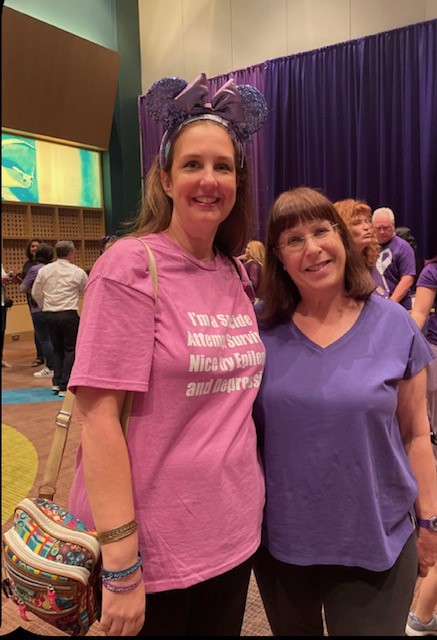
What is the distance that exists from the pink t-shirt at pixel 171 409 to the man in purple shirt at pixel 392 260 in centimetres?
293

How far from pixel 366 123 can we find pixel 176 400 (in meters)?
6.60

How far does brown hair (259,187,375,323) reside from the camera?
1.24 metres

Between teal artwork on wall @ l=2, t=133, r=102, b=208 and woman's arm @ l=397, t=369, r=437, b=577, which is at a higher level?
teal artwork on wall @ l=2, t=133, r=102, b=208

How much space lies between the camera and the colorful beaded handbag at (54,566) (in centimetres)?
86

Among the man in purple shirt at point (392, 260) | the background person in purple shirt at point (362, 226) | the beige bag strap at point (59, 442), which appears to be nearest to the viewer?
the beige bag strap at point (59, 442)

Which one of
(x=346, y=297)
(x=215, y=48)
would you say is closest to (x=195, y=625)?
(x=346, y=297)

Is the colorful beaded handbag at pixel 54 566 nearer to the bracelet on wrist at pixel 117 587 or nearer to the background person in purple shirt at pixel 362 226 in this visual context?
the bracelet on wrist at pixel 117 587

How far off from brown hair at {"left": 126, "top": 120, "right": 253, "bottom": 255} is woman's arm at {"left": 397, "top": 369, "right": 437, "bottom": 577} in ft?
1.75

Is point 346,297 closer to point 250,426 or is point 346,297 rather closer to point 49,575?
point 250,426

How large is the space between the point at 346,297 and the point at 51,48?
267 inches

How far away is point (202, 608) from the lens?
106 centimetres

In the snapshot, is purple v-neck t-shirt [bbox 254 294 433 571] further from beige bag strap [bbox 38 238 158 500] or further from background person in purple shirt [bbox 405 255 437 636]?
background person in purple shirt [bbox 405 255 437 636]

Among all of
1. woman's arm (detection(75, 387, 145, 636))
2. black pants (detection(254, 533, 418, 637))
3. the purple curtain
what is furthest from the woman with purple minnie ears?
the purple curtain

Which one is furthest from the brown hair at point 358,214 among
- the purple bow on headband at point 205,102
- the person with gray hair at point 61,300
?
the person with gray hair at point 61,300
